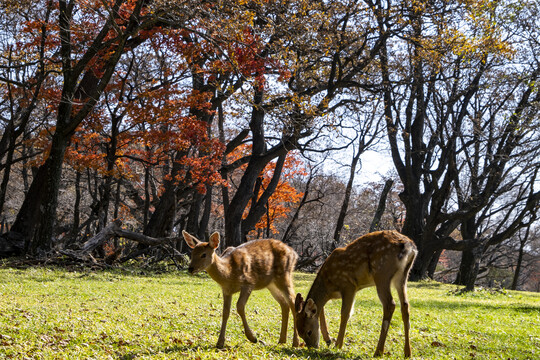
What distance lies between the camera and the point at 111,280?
13.4m

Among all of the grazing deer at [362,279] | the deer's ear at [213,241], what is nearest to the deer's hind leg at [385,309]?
the grazing deer at [362,279]

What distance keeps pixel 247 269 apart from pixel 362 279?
149cm

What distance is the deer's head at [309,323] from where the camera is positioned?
6.42 metres

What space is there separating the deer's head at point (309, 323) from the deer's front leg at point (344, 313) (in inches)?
11.1

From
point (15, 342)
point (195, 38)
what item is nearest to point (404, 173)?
point (195, 38)

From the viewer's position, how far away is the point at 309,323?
6.43 metres

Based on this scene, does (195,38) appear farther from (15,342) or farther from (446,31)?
(15,342)

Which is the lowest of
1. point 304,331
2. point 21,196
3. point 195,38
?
point 304,331

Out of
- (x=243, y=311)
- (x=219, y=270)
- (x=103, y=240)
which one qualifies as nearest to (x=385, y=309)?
(x=243, y=311)

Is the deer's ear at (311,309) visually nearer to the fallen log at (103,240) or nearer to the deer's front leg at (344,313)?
the deer's front leg at (344,313)

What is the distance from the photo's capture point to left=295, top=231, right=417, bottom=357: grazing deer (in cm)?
619

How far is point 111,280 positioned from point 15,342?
800 cm

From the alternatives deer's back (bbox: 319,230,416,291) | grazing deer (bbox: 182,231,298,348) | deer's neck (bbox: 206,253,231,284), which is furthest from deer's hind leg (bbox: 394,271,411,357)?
deer's neck (bbox: 206,253,231,284)

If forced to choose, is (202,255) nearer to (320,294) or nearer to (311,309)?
(311,309)
